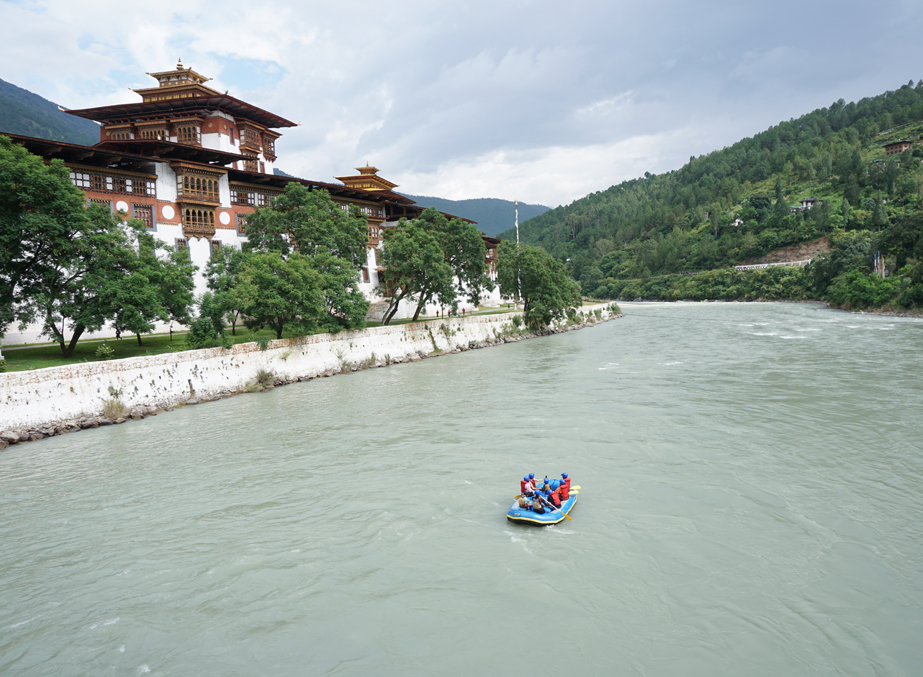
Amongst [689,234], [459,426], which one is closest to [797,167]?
[689,234]

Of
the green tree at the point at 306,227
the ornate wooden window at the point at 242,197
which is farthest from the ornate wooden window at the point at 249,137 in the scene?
the green tree at the point at 306,227

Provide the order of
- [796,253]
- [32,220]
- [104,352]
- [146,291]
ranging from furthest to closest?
[796,253] → [146,291] → [104,352] → [32,220]

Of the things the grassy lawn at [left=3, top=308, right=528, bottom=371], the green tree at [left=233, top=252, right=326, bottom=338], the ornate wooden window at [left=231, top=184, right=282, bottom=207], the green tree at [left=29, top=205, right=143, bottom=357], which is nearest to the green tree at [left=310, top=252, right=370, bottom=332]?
the green tree at [left=233, top=252, right=326, bottom=338]

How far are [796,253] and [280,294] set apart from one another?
117107mm

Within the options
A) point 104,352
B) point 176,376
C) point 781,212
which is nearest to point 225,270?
point 104,352

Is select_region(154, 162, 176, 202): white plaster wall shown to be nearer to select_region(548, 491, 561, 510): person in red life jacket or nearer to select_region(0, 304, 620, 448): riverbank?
select_region(0, 304, 620, 448): riverbank

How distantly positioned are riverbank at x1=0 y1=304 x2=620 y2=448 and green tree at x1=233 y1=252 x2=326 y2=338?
1.34 meters

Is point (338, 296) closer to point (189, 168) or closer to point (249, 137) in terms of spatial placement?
point (189, 168)

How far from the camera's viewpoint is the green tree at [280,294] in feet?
94.1

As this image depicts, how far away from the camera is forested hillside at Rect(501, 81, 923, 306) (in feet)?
319

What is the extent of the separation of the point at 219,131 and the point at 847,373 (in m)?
52.6

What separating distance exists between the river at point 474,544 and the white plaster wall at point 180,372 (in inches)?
67.3

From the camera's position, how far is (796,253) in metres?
112

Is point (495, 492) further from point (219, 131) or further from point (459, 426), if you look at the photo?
point (219, 131)
